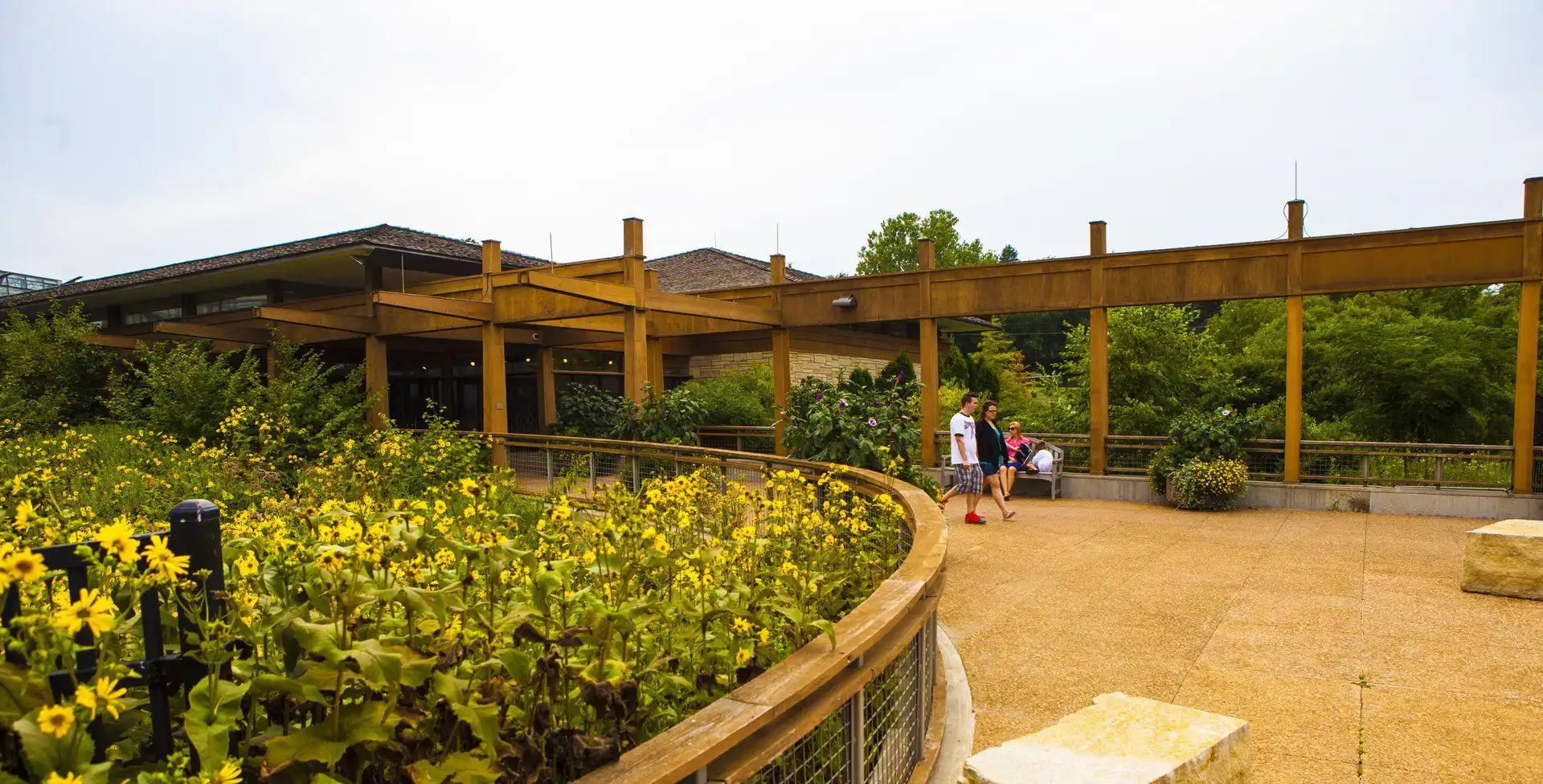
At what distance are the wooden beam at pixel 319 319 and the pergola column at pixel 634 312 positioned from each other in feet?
19.6

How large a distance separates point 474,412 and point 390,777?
2276cm

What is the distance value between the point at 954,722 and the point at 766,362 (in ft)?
59.6

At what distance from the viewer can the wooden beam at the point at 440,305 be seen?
1293 cm

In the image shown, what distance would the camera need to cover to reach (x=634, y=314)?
1300cm

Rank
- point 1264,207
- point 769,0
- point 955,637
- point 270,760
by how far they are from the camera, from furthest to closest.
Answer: point 1264,207 < point 769,0 < point 955,637 < point 270,760

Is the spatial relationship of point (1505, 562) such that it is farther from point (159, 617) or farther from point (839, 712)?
point (159, 617)

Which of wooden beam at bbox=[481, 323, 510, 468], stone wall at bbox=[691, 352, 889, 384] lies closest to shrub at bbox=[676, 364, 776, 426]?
stone wall at bbox=[691, 352, 889, 384]

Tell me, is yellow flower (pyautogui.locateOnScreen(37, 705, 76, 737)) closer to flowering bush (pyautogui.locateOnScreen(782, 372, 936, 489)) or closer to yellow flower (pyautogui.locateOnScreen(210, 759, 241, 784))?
yellow flower (pyautogui.locateOnScreen(210, 759, 241, 784))

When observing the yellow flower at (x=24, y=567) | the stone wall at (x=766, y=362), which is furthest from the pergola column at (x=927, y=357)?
the yellow flower at (x=24, y=567)

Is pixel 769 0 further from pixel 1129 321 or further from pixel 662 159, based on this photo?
pixel 662 159

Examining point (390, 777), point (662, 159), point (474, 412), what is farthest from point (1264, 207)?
point (390, 777)

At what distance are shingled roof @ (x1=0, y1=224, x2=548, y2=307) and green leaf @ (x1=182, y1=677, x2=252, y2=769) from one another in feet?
53.2

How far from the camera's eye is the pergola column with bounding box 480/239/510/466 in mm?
14438

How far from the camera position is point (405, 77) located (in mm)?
16094
